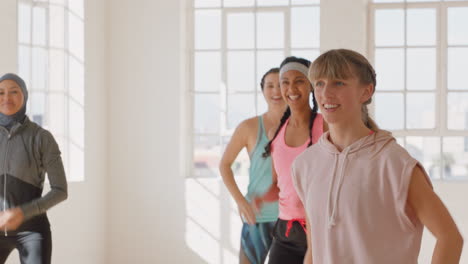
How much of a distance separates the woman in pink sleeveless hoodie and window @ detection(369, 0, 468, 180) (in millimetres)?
4472

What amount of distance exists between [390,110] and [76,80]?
2966 mm

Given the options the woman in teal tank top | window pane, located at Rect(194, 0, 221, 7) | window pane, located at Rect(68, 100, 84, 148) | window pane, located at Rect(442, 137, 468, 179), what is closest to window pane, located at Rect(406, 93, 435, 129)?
window pane, located at Rect(442, 137, 468, 179)

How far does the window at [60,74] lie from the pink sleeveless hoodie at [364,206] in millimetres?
4063

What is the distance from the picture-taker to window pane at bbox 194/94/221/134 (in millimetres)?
6633

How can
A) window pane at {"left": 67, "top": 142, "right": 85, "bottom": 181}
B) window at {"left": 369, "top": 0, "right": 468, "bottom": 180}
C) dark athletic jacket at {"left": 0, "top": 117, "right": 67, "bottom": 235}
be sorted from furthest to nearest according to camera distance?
window at {"left": 369, "top": 0, "right": 468, "bottom": 180} < window pane at {"left": 67, "top": 142, "right": 85, "bottom": 181} < dark athletic jacket at {"left": 0, "top": 117, "right": 67, "bottom": 235}

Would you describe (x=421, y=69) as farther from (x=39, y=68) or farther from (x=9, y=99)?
(x=9, y=99)

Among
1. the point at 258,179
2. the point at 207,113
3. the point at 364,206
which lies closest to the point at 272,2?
the point at 207,113

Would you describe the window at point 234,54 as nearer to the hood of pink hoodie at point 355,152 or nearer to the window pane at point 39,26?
the window pane at point 39,26

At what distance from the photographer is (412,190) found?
1.80 metres

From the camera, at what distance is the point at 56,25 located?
234 inches

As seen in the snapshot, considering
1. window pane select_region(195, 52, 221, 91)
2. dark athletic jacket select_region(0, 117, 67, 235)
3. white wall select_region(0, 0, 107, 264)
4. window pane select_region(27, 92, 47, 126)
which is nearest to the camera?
dark athletic jacket select_region(0, 117, 67, 235)

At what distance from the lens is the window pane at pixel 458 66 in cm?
628

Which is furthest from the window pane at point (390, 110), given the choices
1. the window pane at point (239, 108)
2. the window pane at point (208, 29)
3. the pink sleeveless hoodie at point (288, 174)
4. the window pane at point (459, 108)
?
the pink sleeveless hoodie at point (288, 174)

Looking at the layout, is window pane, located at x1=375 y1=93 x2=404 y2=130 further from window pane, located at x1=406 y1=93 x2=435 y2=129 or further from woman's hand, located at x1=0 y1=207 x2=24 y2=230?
woman's hand, located at x1=0 y1=207 x2=24 y2=230
